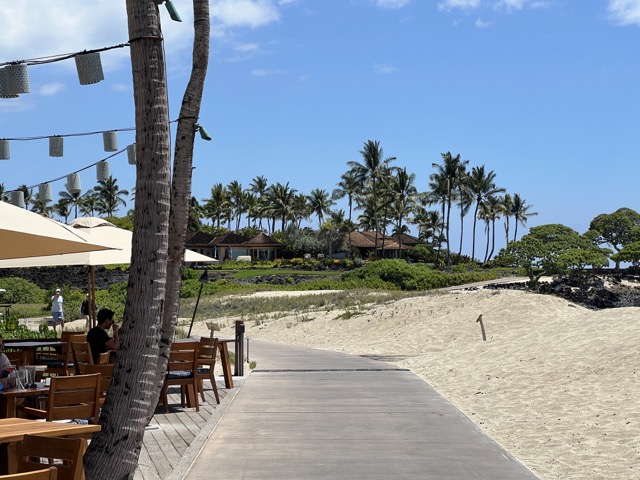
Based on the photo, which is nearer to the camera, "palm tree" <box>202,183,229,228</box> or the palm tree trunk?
the palm tree trunk

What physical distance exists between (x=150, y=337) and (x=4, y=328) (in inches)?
634

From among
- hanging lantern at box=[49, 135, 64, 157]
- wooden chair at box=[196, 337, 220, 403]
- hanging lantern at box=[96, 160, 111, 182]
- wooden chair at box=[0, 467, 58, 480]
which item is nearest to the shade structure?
wooden chair at box=[196, 337, 220, 403]

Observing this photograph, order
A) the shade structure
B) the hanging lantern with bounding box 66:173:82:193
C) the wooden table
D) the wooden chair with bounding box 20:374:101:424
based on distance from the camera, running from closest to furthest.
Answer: the wooden chair with bounding box 20:374:101:424
the wooden table
the shade structure
the hanging lantern with bounding box 66:173:82:193

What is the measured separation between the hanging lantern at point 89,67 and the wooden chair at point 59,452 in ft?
22.4

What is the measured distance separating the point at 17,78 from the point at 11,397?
510 cm

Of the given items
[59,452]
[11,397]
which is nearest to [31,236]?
[11,397]

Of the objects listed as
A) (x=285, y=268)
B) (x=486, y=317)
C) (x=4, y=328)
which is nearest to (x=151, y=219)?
(x=4, y=328)

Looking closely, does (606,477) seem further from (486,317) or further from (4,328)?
(486,317)

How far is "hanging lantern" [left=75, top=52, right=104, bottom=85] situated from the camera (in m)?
11.2

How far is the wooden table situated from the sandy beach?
4.94 m

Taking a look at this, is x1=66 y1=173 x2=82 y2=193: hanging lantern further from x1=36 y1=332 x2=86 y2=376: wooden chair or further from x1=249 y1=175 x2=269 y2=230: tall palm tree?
x1=249 y1=175 x2=269 y2=230: tall palm tree

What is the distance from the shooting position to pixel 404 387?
15078 mm

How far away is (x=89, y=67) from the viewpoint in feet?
37.0

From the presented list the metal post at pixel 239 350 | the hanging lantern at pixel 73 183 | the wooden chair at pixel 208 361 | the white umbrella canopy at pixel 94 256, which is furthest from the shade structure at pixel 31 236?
the hanging lantern at pixel 73 183
